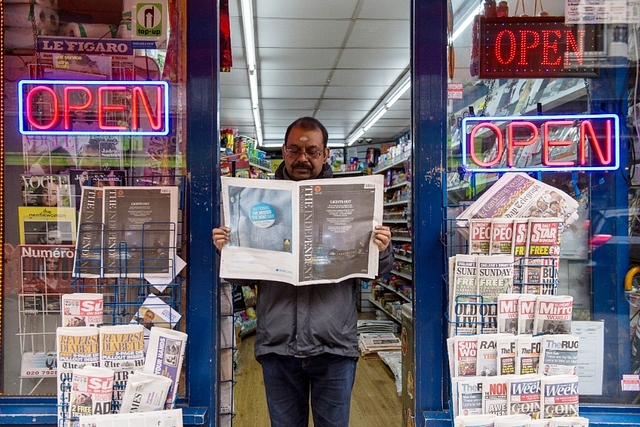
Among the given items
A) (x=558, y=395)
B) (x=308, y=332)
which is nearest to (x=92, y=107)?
(x=308, y=332)

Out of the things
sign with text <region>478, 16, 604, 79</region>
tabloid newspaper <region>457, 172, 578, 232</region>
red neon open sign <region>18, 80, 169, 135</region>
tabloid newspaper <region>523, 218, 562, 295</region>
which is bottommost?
tabloid newspaper <region>523, 218, 562, 295</region>

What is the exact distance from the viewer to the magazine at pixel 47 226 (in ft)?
7.43

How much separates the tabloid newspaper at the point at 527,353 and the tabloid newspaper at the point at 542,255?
20 centimetres

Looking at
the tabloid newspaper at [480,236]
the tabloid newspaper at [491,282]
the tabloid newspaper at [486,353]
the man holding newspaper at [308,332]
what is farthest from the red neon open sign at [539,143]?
the tabloid newspaper at [486,353]

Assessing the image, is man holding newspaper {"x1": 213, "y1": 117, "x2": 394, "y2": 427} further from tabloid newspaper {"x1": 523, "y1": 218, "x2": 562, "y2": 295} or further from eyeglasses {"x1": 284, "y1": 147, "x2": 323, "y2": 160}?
tabloid newspaper {"x1": 523, "y1": 218, "x2": 562, "y2": 295}

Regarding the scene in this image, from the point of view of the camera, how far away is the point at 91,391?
1756 mm

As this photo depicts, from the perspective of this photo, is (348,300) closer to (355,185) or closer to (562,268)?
(355,185)

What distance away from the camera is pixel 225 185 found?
1.92 meters

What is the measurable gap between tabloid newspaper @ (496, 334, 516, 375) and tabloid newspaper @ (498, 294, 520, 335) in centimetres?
6

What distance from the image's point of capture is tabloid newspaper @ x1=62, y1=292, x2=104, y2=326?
6.15ft

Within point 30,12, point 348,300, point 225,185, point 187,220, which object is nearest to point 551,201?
point 348,300

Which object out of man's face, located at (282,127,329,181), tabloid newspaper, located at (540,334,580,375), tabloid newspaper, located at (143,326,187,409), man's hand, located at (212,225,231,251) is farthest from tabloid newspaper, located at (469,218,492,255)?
tabloid newspaper, located at (143,326,187,409)

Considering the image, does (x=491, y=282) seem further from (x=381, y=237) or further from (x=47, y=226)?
(x=47, y=226)

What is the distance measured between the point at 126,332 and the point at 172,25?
1362 millimetres
